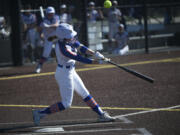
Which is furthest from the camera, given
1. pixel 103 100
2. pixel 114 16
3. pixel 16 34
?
pixel 114 16

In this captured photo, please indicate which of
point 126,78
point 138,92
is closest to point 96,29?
point 126,78

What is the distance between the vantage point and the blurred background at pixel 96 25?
13891mm

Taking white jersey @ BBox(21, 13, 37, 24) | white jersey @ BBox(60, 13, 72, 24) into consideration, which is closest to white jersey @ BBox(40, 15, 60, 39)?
white jersey @ BBox(21, 13, 37, 24)

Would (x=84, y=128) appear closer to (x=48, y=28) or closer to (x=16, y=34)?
(x=48, y=28)

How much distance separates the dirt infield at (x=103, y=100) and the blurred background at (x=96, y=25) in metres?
0.92

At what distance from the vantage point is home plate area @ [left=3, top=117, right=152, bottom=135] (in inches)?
Answer: 239

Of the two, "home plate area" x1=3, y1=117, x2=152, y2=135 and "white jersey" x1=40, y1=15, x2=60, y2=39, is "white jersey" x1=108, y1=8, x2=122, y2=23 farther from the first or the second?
"home plate area" x1=3, y1=117, x2=152, y2=135

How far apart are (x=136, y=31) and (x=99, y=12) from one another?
208 cm

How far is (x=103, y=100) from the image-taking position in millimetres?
8539

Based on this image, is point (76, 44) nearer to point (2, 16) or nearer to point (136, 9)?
point (2, 16)

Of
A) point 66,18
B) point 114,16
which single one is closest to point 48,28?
point 66,18

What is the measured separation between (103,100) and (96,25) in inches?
278

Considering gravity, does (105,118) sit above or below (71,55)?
below

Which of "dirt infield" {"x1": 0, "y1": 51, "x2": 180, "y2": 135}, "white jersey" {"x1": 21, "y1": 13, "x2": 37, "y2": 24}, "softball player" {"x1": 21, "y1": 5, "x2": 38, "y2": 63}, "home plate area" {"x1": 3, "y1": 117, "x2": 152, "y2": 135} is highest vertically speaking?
"white jersey" {"x1": 21, "y1": 13, "x2": 37, "y2": 24}
